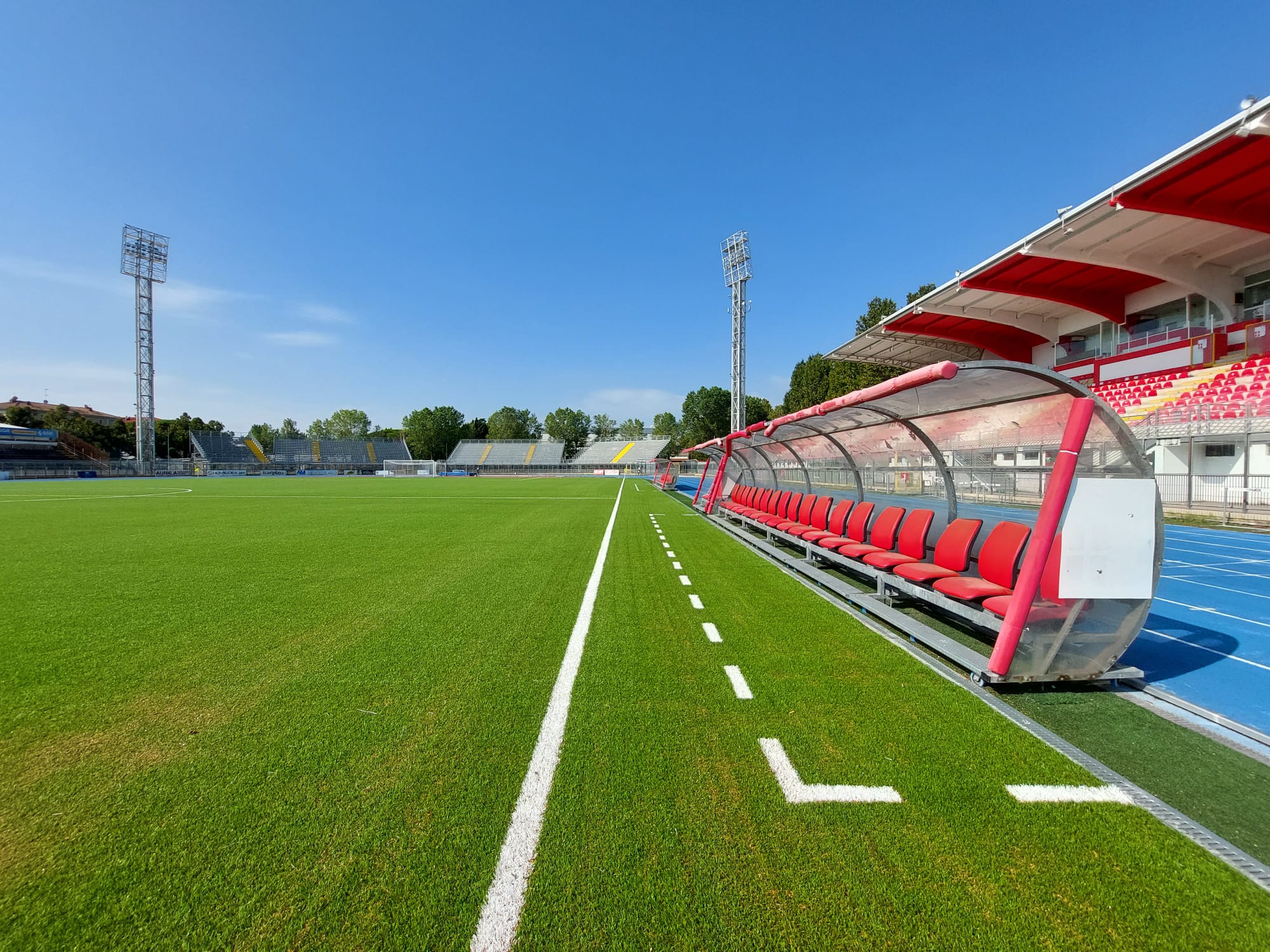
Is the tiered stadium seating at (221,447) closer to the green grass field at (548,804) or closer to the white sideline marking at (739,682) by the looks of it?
the green grass field at (548,804)

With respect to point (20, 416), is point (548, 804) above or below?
below

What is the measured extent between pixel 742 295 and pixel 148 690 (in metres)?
50.3

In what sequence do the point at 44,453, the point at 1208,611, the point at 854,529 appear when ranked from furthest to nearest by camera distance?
1. the point at 44,453
2. the point at 854,529
3. the point at 1208,611

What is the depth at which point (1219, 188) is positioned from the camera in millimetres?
14578

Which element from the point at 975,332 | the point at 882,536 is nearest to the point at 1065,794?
the point at 882,536

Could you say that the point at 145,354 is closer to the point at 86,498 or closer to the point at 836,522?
the point at 86,498

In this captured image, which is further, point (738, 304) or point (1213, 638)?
point (738, 304)

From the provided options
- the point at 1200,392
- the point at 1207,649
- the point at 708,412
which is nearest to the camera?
the point at 1207,649

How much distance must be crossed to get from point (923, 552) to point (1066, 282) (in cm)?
2306

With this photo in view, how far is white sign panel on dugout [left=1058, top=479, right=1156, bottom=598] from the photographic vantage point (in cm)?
378

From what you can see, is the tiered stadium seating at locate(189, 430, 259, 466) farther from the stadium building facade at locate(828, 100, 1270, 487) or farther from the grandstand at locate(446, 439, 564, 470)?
the stadium building facade at locate(828, 100, 1270, 487)

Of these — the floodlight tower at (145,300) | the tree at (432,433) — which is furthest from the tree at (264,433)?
the floodlight tower at (145,300)

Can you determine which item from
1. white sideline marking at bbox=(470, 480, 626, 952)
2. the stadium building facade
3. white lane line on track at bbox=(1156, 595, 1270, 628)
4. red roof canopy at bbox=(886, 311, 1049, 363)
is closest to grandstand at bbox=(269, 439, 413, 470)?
red roof canopy at bbox=(886, 311, 1049, 363)

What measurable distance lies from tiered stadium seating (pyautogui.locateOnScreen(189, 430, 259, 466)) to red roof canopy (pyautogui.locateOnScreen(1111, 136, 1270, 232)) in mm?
99053
